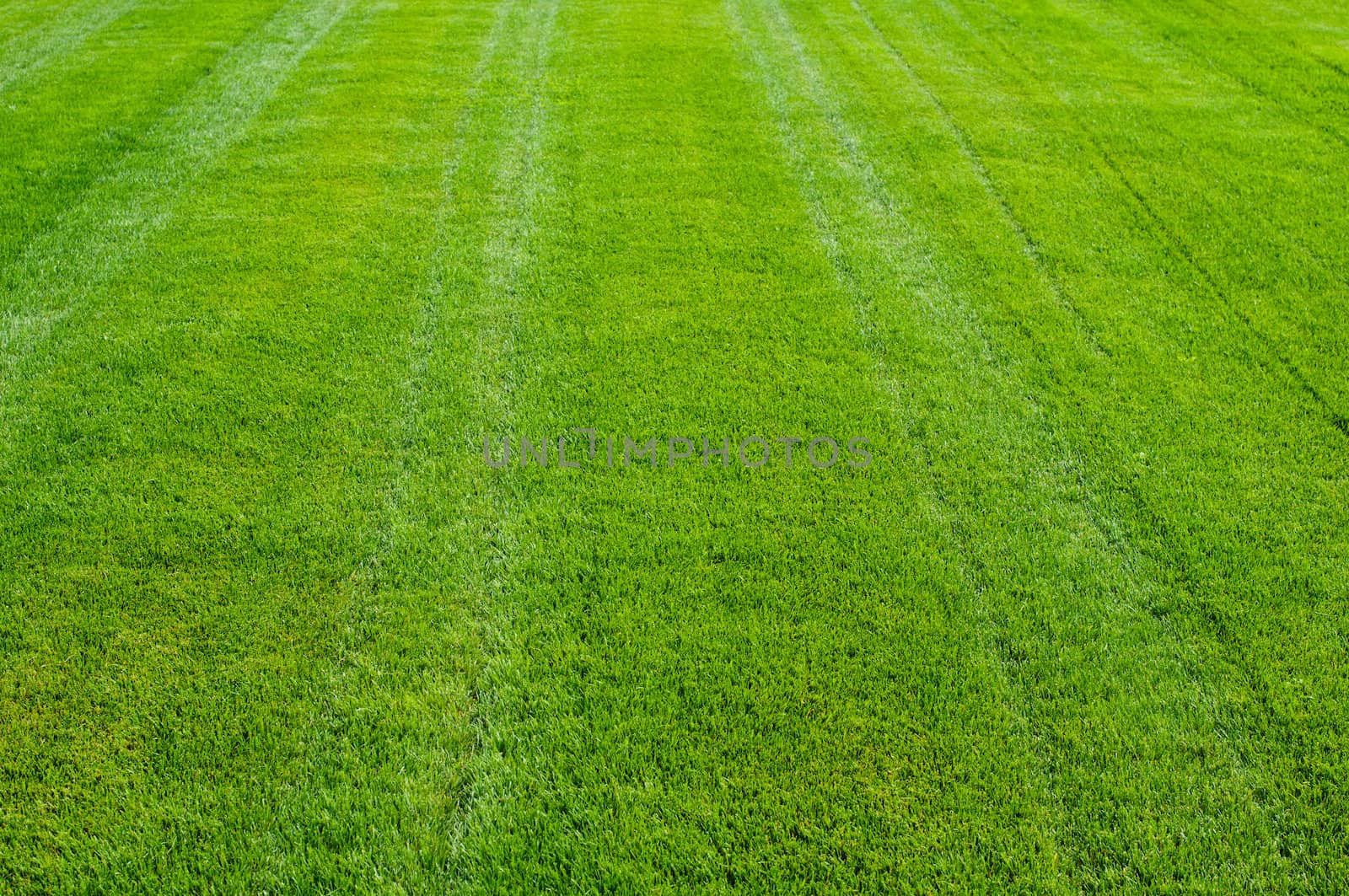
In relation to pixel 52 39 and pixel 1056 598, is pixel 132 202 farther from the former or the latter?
pixel 1056 598

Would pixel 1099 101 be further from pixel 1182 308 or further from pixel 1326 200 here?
pixel 1182 308

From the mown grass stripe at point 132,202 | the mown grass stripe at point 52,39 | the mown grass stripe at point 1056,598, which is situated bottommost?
the mown grass stripe at point 1056,598

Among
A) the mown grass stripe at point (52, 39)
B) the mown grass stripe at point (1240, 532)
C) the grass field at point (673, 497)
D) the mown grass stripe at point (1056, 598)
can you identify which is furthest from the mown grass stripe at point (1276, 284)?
the mown grass stripe at point (52, 39)

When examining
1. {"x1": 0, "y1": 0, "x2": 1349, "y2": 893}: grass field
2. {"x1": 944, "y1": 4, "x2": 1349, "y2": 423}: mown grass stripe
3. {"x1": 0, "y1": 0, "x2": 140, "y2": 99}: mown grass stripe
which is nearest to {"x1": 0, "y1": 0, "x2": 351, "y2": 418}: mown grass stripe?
{"x1": 0, "y1": 0, "x2": 1349, "y2": 893}: grass field

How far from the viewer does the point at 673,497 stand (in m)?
3.97

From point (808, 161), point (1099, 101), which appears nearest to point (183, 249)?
point (808, 161)

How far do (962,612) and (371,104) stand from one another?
21.1ft

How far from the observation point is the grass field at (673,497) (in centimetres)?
280

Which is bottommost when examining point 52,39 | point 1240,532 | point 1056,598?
point 1056,598

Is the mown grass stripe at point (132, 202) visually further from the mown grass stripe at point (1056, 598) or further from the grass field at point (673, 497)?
the mown grass stripe at point (1056, 598)

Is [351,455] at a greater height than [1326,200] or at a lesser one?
lesser

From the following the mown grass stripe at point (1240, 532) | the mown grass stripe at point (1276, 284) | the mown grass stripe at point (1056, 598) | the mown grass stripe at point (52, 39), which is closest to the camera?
the mown grass stripe at point (1056, 598)

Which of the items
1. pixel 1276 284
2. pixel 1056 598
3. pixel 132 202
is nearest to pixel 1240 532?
pixel 1056 598

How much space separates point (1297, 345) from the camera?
4820mm
